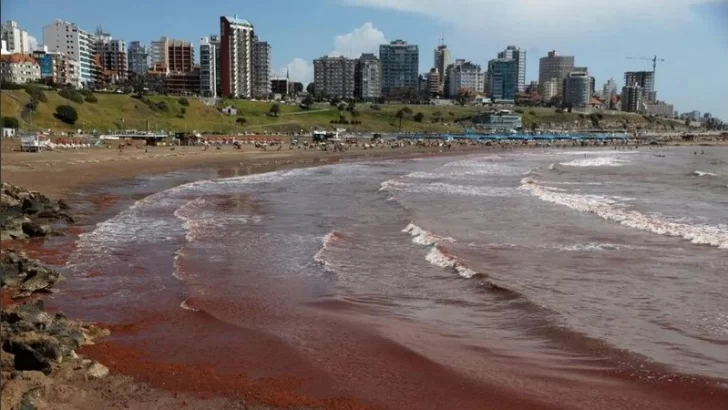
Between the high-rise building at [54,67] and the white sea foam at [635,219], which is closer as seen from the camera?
the white sea foam at [635,219]

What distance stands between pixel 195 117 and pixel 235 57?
6150cm

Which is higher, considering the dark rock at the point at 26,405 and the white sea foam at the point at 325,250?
the dark rock at the point at 26,405

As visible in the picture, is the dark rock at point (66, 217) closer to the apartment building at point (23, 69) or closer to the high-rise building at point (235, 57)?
the apartment building at point (23, 69)

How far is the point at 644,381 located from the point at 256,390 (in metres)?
5.48

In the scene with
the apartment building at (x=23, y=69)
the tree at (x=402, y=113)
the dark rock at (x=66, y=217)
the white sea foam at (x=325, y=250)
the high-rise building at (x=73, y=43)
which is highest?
the high-rise building at (x=73, y=43)

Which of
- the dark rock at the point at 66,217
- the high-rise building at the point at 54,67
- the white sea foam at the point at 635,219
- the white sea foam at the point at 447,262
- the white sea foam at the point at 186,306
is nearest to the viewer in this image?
the white sea foam at the point at 186,306

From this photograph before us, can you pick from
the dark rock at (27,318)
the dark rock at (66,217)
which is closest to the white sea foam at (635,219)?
the dark rock at (27,318)

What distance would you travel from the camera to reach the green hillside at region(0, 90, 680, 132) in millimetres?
79887

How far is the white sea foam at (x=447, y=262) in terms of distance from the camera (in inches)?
665

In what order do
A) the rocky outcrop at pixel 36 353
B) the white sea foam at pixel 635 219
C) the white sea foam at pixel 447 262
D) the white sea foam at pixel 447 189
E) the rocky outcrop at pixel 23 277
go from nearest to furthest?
the rocky outcrop at pixel 36 353
the rocky outcrop at pixel 23 277
the white sea foam at pixel 447 262
the white sea foam at pixel 635 219
the white sea foam at pixel 447 189

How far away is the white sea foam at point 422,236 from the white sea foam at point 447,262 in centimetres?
139

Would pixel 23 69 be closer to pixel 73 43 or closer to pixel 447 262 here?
pixel 73 43

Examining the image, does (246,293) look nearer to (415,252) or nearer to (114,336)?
(114,336)

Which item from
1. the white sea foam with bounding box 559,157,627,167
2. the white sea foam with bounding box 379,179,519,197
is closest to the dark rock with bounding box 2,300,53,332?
the white sea foam with bounding box 379,179,519,197
